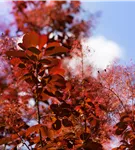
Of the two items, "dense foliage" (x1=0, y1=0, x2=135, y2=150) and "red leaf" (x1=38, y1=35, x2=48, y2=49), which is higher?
"red leaf" (x1=38, y1=35, x2=48, y2=49)

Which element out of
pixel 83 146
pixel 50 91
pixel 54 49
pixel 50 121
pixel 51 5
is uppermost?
pixel 51 5

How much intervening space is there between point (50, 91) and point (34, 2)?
2.78m

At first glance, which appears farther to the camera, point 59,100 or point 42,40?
point 59,100

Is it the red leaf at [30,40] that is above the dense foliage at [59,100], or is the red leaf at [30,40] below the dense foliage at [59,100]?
above

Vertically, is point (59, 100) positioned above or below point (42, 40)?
below

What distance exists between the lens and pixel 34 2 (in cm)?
400

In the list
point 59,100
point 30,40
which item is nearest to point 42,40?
point 30,40

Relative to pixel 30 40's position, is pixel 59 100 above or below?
below

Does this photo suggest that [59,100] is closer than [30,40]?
No

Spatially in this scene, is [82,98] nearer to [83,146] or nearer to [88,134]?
[88,134]

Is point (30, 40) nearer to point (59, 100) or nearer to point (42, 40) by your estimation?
point (42, 40)

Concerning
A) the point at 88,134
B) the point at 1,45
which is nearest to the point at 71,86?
the point at 88,134

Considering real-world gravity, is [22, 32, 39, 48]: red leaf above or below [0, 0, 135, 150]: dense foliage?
above

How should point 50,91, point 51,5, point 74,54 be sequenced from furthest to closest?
point 51,5, point 74,54, point 50,91
